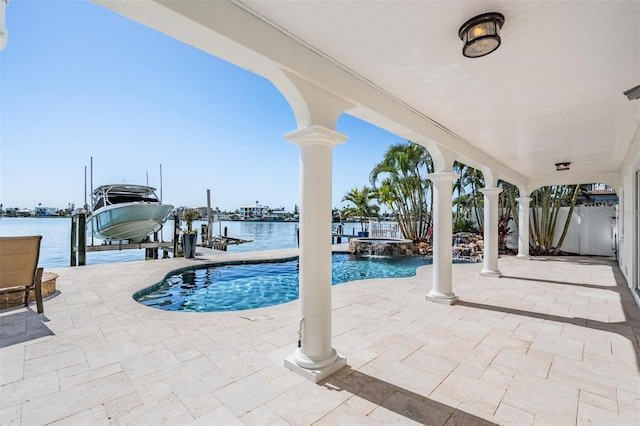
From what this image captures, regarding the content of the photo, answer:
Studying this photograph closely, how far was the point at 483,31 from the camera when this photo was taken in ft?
7.13

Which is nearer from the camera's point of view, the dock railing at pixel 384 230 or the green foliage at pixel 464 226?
the green foliage at pixel 464 226

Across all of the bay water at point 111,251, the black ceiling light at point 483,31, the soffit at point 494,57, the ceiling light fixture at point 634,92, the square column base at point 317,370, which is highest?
the soffit at point 494,57

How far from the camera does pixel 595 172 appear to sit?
950 cm

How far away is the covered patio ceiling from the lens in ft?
6.79

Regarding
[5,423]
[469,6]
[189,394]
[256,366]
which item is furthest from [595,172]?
[5,423]

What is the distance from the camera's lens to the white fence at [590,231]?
38.2 ft

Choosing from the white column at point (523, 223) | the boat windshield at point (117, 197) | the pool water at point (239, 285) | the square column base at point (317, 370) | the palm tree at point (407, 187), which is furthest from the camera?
the palm tree at point (407, 187)

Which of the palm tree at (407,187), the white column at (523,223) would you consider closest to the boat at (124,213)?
the palm tree at (407,187)

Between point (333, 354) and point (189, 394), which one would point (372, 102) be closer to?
point (333, 354)

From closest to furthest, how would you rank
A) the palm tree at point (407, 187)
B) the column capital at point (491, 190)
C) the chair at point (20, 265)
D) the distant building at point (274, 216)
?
the chair at point (20, 265) < the column capital at point (491, 190) < the palm tree at point (407, 187) < the distant building at point (274, 216)

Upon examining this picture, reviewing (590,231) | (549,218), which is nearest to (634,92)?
(549,218)

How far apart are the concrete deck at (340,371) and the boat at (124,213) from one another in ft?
27.2

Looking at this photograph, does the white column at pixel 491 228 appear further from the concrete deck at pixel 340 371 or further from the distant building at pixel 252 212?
the distant building at pixel 252 212

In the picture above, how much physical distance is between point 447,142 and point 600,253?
39.1 ft
